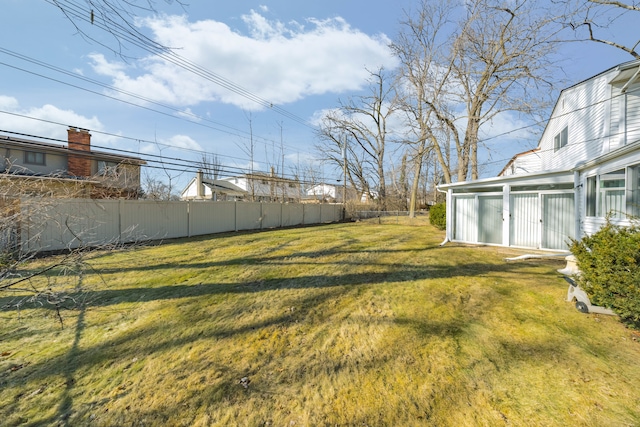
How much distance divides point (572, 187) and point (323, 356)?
348 inches

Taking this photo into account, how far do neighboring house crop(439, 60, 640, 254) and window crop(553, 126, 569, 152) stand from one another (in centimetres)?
8

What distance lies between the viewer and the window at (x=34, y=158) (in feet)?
45.4

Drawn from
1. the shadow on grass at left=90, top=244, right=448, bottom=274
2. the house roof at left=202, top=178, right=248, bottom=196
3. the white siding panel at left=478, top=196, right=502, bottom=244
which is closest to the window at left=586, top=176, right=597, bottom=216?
the white siding panel at left=478, top=196, right=502, bottom=244

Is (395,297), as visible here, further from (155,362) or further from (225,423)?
(155,362)

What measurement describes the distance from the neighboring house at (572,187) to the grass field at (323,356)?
7.95 feet

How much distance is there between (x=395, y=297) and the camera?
4422 millimetres

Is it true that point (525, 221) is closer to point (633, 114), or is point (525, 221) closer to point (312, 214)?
point (633, 114)

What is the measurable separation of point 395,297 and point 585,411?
2.47 metres

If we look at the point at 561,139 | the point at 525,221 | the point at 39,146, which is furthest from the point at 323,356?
the point at 39,146

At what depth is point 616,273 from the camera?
3.21 metres

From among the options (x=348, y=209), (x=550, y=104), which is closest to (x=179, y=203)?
(x=348, y=209)

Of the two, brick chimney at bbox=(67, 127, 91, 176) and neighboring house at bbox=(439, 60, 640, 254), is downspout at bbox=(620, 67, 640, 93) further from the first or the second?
brick chimney at bbox=(67, 127, 91, 176)

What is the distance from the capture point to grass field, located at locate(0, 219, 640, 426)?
2.21 meters

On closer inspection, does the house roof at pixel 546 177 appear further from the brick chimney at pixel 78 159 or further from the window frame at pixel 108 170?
the brick chimney at pixel 78 159
